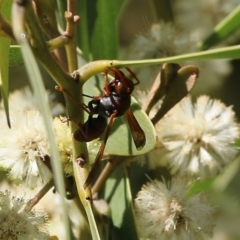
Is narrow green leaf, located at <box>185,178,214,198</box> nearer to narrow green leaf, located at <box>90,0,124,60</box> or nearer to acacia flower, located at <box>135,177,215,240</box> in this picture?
acacia flower, located at <box>135,177,215,240</box>

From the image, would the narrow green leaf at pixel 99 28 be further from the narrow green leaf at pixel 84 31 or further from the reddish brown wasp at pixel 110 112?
the reddish brown wasp at pixel 110 112

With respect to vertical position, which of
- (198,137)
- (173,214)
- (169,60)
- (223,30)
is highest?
(223,30)

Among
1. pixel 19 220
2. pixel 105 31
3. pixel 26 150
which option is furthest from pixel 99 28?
pixel 19 220

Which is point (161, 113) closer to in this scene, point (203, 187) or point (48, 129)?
point (203, 187)

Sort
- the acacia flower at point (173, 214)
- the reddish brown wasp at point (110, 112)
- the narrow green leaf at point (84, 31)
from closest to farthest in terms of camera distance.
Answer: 1. the reddish brown wasp at point (110, 112)
2. the acacia flower at point (173, 214)
3. the narrow green leaf at point (84, 31)

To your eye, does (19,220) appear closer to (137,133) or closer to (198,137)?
(137,133)

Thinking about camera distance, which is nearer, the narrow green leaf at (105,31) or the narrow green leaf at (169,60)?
the narrow green leaf at (169,60)

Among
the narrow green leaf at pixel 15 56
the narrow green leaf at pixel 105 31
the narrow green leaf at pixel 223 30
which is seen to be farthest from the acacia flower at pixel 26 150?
the narrow green leaf at pixel 223 30
